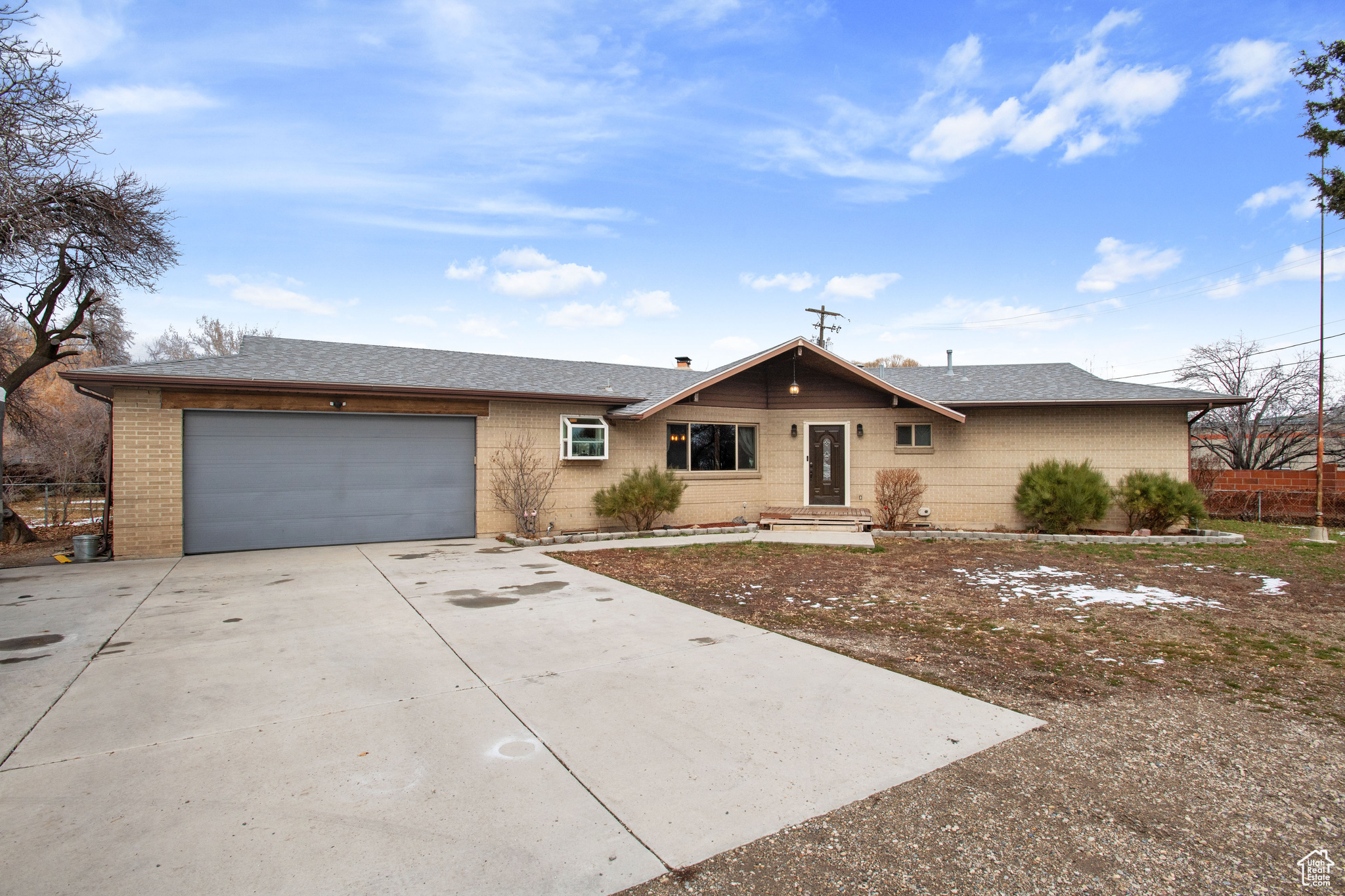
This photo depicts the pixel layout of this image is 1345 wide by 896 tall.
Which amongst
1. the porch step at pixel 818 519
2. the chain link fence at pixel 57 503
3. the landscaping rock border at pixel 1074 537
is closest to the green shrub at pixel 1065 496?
the landscaping rock border at pixel 1074 537

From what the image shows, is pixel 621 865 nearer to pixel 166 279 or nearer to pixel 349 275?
pixel 166 279

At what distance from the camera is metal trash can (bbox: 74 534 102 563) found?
30.3 feet

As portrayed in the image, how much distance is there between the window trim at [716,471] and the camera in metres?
13.5

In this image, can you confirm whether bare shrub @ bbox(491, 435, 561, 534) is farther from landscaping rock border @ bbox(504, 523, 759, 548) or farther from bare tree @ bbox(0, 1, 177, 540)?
bare tree @ bbox(0, 1, 177, 540)


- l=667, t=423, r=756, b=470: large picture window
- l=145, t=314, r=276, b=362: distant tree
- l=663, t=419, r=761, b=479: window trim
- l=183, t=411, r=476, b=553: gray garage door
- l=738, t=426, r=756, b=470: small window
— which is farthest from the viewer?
l=145, t=314, r=276, b=362: distant tree

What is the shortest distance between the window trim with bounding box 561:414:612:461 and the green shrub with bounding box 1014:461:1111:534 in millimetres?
8599

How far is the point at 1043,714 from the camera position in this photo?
3.74m

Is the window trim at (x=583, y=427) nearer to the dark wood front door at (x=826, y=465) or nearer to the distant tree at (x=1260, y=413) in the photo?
the dark wood front door at (x=826, y=465)

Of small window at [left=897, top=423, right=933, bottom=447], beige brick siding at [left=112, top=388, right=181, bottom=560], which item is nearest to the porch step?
small window at [left=897, top=423, right=933, bottom=447]

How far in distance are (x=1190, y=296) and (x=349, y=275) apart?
103ft

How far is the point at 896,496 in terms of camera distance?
13.1 meters

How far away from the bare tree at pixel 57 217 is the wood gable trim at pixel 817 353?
28.2ft

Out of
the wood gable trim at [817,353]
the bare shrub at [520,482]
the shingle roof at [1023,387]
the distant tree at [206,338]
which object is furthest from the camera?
the distant tree at [206,338]

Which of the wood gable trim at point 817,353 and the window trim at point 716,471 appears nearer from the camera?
the wood gable trim at point 817,353
